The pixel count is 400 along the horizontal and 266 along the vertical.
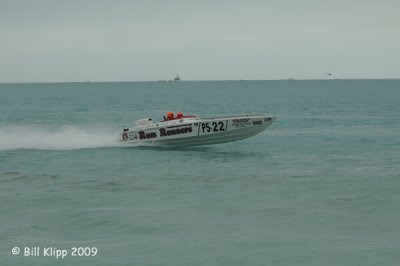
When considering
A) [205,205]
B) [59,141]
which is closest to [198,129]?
[59,141]

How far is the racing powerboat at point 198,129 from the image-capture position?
27297 millimetres

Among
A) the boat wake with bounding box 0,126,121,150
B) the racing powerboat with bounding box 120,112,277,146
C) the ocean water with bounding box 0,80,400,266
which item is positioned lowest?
the ocean water with bounding box 0,80,400,266

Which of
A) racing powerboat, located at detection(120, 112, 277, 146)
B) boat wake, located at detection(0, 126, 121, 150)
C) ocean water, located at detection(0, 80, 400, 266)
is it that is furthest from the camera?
boat wake, located at detection(0, 126, 121, 150)

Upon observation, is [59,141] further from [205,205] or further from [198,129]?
[205,205]

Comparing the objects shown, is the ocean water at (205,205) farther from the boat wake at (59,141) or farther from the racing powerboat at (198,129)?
the boat wake at (59,141)

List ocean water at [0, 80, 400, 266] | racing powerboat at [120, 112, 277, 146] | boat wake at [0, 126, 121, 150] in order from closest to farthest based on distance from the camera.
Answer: ocean water at [0, 80, 400, 266]
racing powerboat at [120, 112, 277, 146]
boat wake at [0, 126, 121, 150]

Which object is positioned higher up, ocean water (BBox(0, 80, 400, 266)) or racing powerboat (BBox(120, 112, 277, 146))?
racing powerboat (BBox(120, 112, 277, 146))

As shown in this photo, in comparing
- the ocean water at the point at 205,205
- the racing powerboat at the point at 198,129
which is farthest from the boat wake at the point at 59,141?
the racing powerboat at the point at 198,129

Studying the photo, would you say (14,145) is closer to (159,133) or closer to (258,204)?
(159,133)

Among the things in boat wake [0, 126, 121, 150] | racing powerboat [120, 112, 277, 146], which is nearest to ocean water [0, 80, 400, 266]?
racing powerboat [120, 112, 277, 146]

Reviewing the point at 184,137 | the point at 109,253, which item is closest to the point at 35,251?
the point at 109,253

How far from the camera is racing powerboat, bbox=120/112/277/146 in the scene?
89.6ft

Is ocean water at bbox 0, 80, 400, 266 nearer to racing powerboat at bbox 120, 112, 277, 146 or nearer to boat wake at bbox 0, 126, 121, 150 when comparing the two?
racing powerboat at bbox 120, 112, 277, 146

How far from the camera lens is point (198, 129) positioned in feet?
90.9
